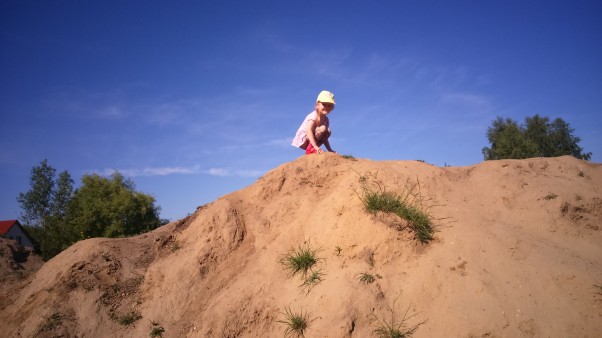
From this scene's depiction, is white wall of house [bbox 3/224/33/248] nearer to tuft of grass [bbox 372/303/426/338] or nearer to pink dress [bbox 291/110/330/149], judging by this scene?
pink dress [bbox 291/110/330/149]

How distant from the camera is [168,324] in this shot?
5496 mm

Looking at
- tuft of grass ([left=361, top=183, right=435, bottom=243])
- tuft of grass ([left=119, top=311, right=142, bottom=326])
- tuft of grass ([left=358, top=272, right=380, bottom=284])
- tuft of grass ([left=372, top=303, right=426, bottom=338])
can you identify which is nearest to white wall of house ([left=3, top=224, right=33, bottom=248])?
tuft of grass ([left=119, top=311, right=142, bottom=326])

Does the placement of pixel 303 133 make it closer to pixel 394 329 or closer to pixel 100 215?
pixel 394 329

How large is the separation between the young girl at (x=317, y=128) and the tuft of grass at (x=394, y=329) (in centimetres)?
418

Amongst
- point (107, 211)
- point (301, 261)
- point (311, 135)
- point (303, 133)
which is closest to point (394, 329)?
point (301, 261)

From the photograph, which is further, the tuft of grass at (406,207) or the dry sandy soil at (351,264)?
the tuft of grass at (406,207)

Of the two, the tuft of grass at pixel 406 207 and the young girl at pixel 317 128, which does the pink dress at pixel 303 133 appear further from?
the tuft of grass at pixel 406 207

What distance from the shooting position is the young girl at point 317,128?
770 cm

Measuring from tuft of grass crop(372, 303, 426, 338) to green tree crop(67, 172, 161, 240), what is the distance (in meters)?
19.4

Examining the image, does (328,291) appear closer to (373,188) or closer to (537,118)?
(373,188)

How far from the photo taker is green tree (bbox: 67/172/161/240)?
20547 millimetres

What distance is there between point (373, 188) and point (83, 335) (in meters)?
5.41

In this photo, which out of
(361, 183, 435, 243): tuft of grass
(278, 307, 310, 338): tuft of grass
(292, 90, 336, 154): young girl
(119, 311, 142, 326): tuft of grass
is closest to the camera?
(278, 307, 310, 338): tuft of grass

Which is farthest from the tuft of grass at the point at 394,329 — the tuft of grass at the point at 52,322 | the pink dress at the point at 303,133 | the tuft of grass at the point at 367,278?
the tuft of grass at the point at 52,322
